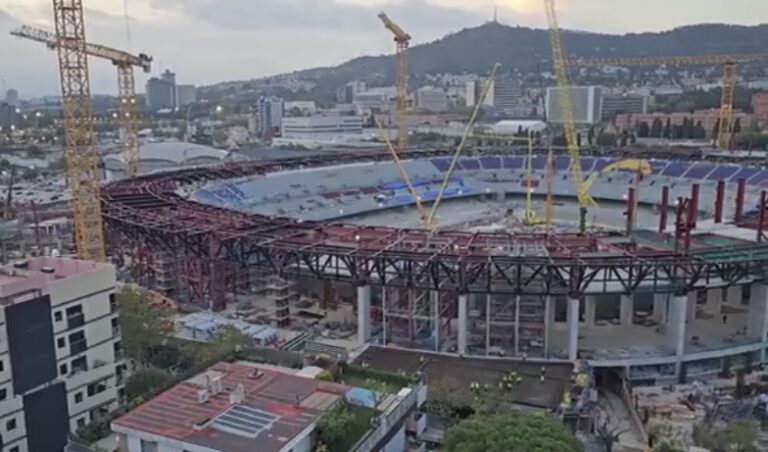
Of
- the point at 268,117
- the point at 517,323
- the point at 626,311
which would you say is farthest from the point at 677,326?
the point at 268,117

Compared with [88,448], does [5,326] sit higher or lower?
higher

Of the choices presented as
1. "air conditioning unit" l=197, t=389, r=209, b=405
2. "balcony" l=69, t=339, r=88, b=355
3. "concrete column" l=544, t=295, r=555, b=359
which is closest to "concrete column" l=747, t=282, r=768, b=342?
"concrete column" l=544, t=295, r=555, b=359

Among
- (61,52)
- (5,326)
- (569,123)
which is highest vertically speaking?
(61,52)

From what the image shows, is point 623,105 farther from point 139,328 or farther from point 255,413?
point 255,413

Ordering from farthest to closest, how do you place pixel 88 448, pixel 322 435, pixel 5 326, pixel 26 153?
pixel 26 153, pixel 5 326, pixel 88 448, pixel 322 435

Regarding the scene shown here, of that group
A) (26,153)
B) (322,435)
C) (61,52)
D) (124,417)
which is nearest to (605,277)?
(322,435)

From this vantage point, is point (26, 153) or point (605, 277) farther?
point (26, 153)

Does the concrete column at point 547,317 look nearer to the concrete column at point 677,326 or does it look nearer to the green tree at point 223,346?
the concrete column at point 677,326

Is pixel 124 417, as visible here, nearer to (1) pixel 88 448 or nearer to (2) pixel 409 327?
(1) pixel 88 448
